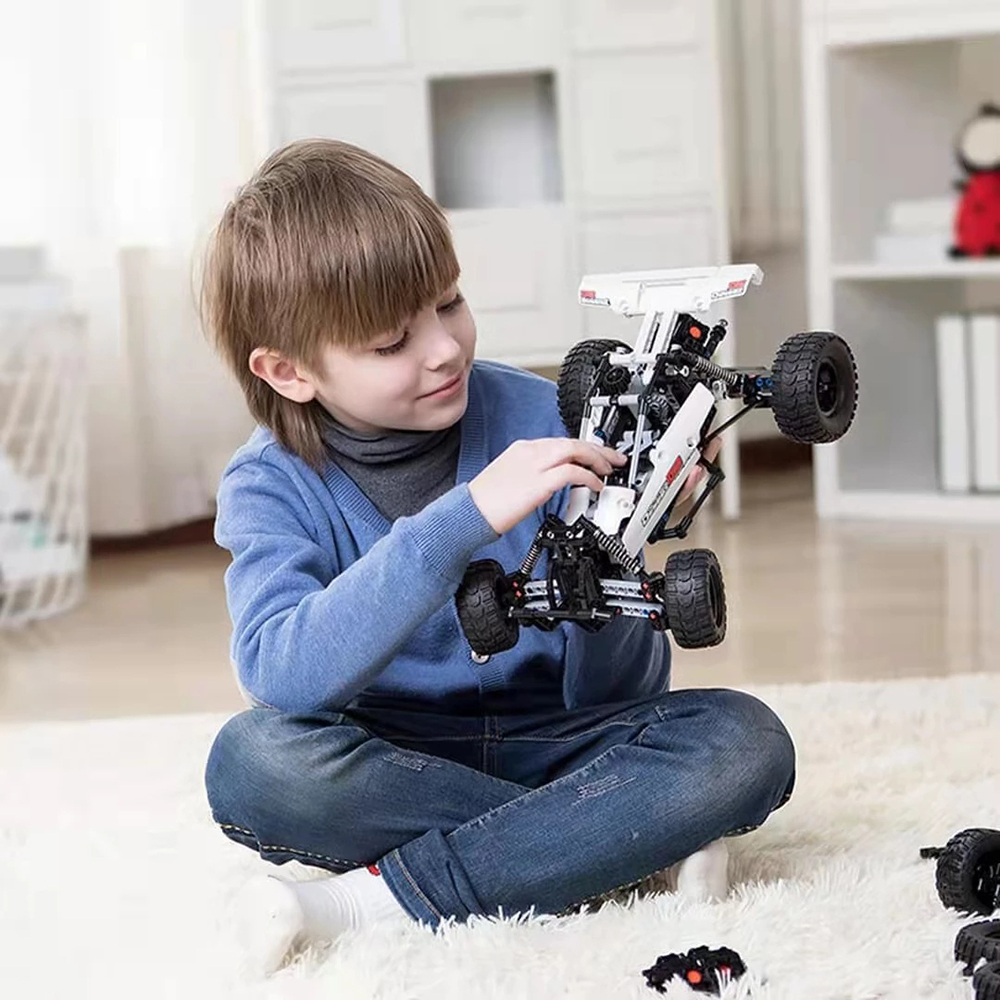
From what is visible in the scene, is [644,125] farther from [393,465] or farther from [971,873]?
[971,873]

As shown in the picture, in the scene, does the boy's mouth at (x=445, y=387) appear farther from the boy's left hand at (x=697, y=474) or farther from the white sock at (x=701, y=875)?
the white sock at (x=701, y=875)

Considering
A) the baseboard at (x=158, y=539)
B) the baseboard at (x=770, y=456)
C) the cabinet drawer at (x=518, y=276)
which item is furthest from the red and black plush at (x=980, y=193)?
the baseboard at (x=158, y=539)

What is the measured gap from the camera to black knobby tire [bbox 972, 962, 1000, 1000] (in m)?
0.89

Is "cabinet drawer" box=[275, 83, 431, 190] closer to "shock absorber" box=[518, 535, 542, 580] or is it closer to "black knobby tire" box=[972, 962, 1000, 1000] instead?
"shock absorber" box=[518, 535, 542, 580]

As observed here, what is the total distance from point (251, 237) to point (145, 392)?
175 cm

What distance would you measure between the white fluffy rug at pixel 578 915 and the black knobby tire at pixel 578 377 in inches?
11.5

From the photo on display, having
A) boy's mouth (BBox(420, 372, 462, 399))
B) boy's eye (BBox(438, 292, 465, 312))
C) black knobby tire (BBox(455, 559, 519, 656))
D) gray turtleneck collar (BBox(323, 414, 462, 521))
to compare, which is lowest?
black knobby tire (BBox(455, 559, 519, 656))

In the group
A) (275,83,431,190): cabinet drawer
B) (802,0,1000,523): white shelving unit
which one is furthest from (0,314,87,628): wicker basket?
(802,0,1000,523): white shelving unit

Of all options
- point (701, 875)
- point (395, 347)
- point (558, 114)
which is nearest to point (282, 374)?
point (395, 347)

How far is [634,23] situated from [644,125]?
150 mm

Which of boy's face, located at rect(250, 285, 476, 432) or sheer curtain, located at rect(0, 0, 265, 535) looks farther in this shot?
sheer curtain, located at rect(0, 0, 265, 535)

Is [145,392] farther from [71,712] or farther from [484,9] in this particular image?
[71,712]

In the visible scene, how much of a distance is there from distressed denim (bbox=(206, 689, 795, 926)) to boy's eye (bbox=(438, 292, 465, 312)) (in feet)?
0.86

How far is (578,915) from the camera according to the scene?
108 cm
